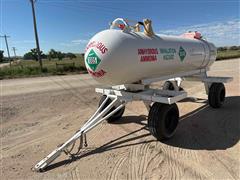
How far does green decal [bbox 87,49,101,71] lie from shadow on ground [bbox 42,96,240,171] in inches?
56.4

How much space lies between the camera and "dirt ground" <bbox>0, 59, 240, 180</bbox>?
2936 mm

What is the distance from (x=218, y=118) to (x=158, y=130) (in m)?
2.09

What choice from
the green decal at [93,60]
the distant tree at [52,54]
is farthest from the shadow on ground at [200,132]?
the distant tree at [52,54]

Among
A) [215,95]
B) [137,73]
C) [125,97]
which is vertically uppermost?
[137,73]

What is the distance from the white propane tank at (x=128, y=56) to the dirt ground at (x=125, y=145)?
1179 mm

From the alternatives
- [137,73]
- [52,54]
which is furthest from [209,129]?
[52,54]

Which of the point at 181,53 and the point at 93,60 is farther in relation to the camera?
the point at 181,53

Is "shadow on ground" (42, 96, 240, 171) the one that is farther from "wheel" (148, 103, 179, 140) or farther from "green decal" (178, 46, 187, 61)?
"green decal" (178, 46, 187, 61)

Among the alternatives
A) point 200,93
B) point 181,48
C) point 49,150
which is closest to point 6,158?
point 49,150

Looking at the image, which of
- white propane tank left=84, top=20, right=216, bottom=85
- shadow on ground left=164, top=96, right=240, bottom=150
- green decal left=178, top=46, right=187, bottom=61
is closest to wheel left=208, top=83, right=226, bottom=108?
shadow on ground left=164, top=96, right=240, bottom=150

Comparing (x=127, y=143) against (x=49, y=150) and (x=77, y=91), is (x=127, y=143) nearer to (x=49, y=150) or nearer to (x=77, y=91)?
(x=49, y=150)

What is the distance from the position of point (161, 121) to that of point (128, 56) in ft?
4.17

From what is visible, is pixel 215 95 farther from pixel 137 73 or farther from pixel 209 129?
pixel 137 73

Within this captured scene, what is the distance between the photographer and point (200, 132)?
4.18 metres
